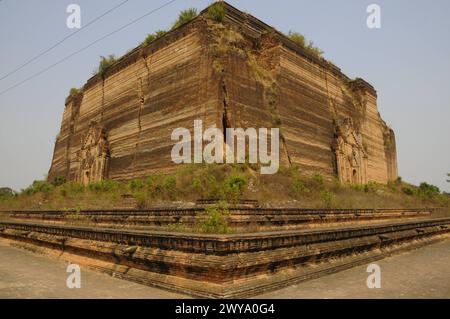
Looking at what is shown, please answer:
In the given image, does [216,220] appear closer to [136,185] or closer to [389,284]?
[389,284]

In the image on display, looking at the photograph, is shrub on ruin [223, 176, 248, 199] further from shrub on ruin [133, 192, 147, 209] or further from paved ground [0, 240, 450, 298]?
paved ground [0, 240, 450, 298]

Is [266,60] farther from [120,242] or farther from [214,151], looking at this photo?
[120,242]

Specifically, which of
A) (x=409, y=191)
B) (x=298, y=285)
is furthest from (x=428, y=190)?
(x=298, y=285)

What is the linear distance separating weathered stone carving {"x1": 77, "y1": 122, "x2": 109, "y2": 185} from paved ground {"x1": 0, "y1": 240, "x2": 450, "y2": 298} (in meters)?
12.3

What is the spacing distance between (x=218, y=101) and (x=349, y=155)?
1076cm

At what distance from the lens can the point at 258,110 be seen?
49.9ft

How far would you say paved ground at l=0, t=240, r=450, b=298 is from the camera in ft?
16.0

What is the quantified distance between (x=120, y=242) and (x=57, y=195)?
14.8m

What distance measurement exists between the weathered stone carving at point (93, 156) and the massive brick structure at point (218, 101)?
5 cm

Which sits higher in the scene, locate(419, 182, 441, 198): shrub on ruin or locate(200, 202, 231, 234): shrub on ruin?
locate(419, 182, 441, 198): shrub on ruin

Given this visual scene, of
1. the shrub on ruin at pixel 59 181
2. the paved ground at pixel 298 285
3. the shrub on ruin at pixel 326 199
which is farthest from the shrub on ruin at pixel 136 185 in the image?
the shrub on ruin at pixel 59 181

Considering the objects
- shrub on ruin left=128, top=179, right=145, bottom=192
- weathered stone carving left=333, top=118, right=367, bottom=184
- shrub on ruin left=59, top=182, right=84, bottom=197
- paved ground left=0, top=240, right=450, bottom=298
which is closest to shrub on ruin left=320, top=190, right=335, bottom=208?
paved ground left=0, top=240, right=450, bottom=298

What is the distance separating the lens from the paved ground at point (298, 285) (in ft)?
16.0

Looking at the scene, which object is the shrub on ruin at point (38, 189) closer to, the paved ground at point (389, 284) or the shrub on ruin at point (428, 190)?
the paved ground at point (389, 284)
